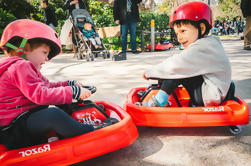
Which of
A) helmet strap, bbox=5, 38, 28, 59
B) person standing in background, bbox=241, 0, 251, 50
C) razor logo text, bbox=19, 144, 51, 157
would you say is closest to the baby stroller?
person standing in background, bbox=241, 0, 251, 50

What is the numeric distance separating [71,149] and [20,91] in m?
0.52

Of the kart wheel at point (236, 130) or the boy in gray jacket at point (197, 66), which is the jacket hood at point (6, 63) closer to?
the boy in gray jacket at point (197, 66)

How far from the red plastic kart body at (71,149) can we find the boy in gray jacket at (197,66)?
2.10 feet

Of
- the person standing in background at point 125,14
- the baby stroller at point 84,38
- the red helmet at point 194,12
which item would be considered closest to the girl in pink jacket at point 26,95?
the red helmet at point 194,12

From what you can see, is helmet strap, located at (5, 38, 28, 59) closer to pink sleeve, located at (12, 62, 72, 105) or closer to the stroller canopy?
pink sleeve, located at (12, 62, 72, 105)

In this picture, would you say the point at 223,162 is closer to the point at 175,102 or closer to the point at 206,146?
the point at 206,146

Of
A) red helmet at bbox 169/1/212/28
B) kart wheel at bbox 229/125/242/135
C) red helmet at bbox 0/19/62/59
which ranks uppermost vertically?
red helmet at bbox 169/1/212/28

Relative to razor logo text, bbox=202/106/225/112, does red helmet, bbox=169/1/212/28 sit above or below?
above

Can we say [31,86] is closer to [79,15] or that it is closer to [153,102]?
[153,102]

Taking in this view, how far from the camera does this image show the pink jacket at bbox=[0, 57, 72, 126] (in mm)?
1381

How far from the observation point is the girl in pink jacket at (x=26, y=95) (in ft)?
4.58

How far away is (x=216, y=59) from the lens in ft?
6.42

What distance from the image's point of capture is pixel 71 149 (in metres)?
1.39

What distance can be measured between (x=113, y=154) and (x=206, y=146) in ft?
2.37
